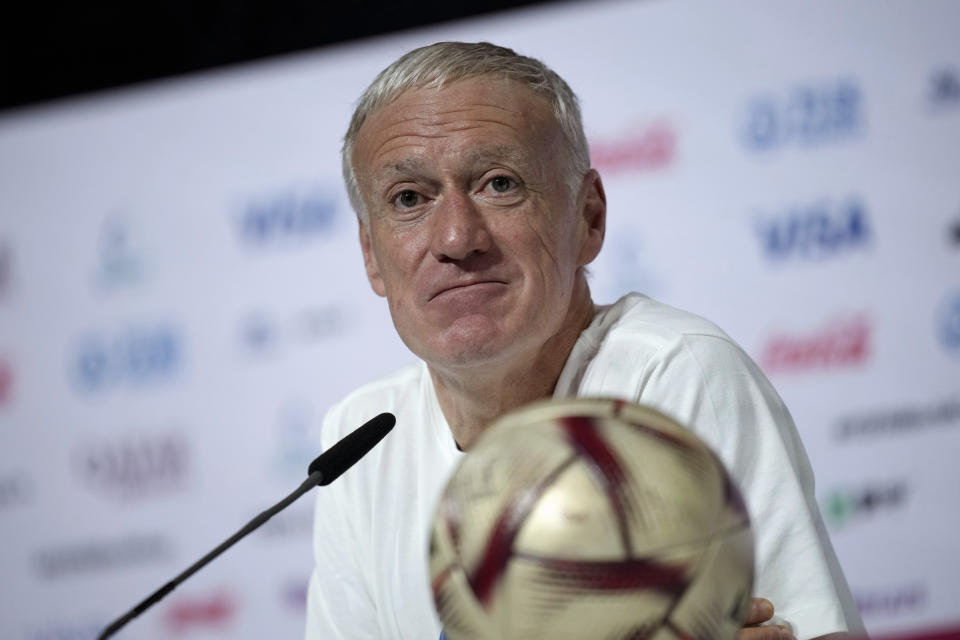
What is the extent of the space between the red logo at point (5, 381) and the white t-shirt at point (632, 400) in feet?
10.7

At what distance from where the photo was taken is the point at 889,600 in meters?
3.72

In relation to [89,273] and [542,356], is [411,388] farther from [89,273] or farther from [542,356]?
[89,273]

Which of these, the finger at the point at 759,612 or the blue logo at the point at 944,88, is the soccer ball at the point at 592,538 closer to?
the finger at the point at 759,612

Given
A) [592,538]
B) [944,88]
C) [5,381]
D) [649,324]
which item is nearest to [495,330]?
[649,324]

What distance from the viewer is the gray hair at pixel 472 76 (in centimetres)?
181

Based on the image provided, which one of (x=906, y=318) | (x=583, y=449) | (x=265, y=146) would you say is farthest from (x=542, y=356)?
(x=265, y=146)

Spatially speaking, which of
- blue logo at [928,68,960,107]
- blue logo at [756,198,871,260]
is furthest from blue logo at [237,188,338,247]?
blue logo at [928,68,960,107]

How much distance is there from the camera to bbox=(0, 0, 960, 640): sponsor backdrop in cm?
369

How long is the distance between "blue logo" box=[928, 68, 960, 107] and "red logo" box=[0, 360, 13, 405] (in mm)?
4167

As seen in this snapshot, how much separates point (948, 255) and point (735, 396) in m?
2.43

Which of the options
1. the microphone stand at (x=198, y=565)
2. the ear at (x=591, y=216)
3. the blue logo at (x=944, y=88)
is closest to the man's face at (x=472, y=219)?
the ear at (x=591, y=216)

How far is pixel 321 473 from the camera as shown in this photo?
156 centimetres

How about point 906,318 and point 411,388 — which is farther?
point 906,318

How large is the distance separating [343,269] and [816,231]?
6.21 ft
